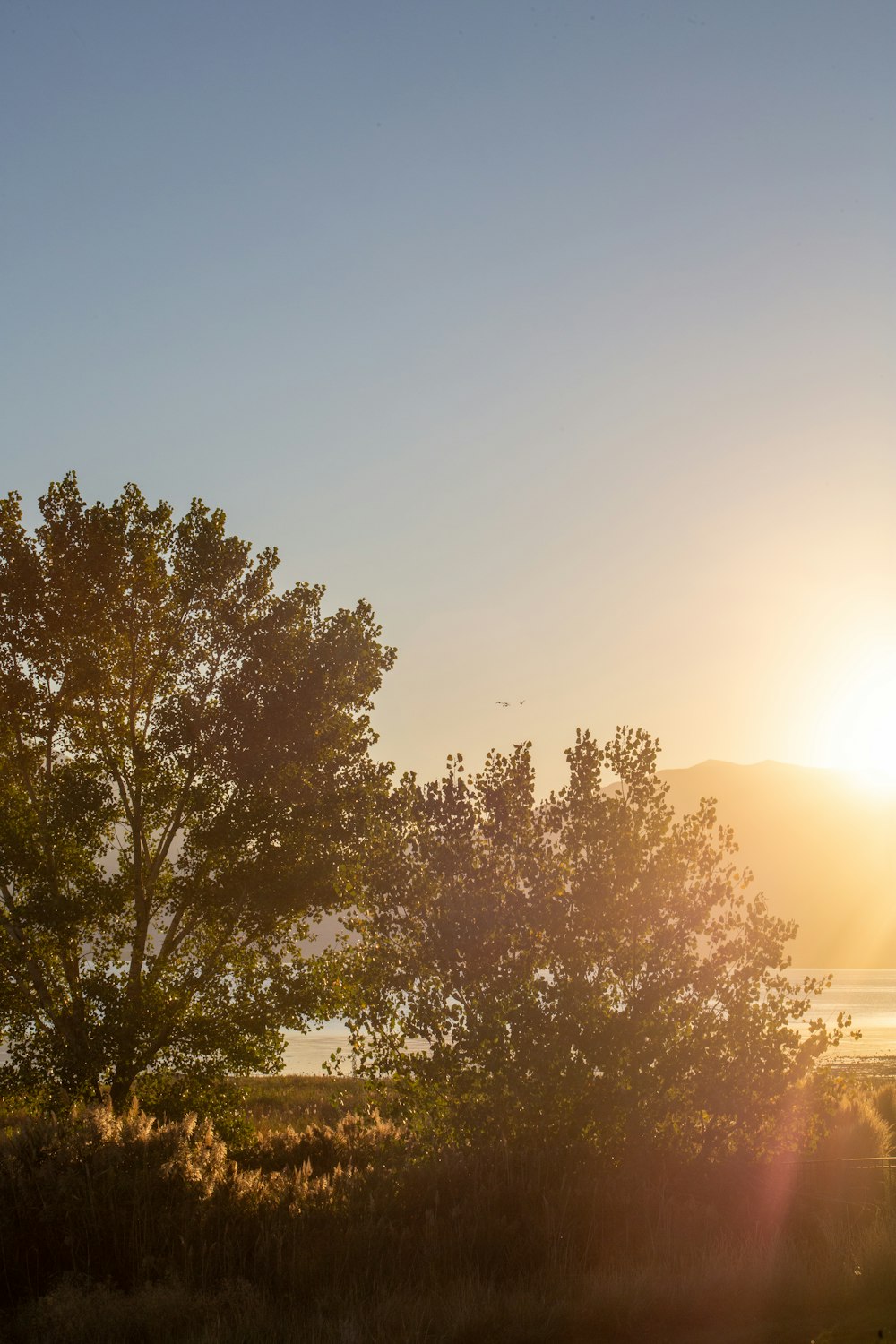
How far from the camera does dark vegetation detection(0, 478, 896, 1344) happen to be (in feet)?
34.9

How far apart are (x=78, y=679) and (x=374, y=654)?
5.72m

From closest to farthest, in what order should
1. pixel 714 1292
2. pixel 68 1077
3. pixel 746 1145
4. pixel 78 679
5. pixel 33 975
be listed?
pixel 714 1292
pixel 746 1145
pixel 68 1077
pixel 33 975
pixel 78 679

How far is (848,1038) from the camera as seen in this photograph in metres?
55.1

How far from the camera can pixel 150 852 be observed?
1948cm

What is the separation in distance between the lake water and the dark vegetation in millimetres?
4880

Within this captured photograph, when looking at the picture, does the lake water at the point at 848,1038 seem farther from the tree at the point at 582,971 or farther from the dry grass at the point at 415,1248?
the dry grass at the point at 415,1248

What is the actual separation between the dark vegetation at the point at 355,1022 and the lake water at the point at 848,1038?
192 inches

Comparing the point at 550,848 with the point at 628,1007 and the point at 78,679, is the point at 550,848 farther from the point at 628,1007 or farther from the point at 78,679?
the point at 78,679

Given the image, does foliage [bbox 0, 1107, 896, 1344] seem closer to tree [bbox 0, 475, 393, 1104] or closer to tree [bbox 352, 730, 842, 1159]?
tree [bbox 352, 730, 842, 1159]

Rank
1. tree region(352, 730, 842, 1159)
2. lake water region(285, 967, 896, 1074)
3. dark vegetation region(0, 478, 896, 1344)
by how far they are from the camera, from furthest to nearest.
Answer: lake water region(285, 967, 896, 1074) < tree region(352, 730, 842, 1159) < dark vegetation region(0, 478, 896, 1344)

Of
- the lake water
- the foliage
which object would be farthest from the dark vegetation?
the lake water

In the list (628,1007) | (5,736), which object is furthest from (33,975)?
(628,1007)

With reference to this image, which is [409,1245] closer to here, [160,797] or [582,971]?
[582,971]

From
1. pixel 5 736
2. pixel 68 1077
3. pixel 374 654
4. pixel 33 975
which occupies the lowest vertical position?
pixel 68 1077
